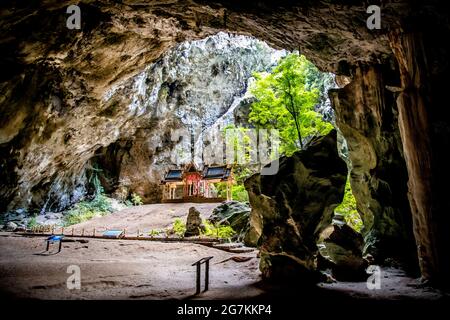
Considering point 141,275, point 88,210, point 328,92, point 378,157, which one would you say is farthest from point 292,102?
point 88,210

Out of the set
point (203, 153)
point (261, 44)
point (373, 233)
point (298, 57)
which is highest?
point (261, 44)

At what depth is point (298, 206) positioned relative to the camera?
7555 mm

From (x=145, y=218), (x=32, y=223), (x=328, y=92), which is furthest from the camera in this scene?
(x=145, y=218)

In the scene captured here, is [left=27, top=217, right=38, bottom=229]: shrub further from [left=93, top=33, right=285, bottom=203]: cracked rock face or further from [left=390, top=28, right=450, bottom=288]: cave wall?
[left=390, top=28, right=450, bottom=288]: cave wall

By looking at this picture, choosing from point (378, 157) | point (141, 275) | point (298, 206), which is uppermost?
point (378, 157)

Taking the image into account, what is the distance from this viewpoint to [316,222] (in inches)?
299

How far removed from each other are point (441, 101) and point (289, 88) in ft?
26.2

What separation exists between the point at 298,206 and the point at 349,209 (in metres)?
9.21

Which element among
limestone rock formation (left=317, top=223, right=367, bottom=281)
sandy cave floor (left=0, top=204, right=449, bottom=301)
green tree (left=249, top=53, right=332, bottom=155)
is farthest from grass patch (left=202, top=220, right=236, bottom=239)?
limestone rock formation (left=317, top=223, right=367, bottom=281)

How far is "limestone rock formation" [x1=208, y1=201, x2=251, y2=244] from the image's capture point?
45.9 feet

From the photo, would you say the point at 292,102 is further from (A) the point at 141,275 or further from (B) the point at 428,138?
(A) the point at 141,275

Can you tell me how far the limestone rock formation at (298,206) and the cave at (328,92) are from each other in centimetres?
3

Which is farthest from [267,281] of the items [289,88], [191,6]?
[289,88]
